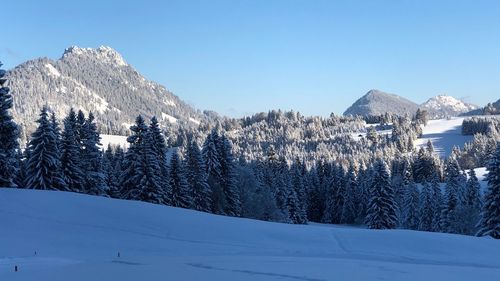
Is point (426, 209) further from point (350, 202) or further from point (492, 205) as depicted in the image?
point (492, 205)

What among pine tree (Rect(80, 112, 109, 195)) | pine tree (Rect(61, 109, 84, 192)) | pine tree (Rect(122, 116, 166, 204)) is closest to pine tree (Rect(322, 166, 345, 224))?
pine tree (Rect(122, 116, 166, 204))

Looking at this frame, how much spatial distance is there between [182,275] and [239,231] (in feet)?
42.9

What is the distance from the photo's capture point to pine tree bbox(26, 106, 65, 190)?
37.9 m

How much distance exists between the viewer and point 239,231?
89.5ft

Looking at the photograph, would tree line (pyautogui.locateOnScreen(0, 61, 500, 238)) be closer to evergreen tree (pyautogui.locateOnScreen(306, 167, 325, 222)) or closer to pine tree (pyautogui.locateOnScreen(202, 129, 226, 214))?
pine tree (pyautogui.locateOnScreen(202, 129, 226, 214))

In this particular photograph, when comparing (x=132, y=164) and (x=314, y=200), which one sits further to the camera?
(x=314, y=200)

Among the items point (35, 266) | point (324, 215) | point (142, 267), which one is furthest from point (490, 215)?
point (324, 215)

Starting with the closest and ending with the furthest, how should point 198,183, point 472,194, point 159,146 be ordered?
point 159,146 < point 198,183 < point 472,194

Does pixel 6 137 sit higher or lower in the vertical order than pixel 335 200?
higher

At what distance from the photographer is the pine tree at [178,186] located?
1859 inches

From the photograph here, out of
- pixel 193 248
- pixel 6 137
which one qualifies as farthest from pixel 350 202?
pixel 193 248

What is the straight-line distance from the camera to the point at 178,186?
47.5 m

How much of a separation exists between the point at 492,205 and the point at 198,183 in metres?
27.3

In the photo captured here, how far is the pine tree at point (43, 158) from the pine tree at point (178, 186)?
1155 centimetres
